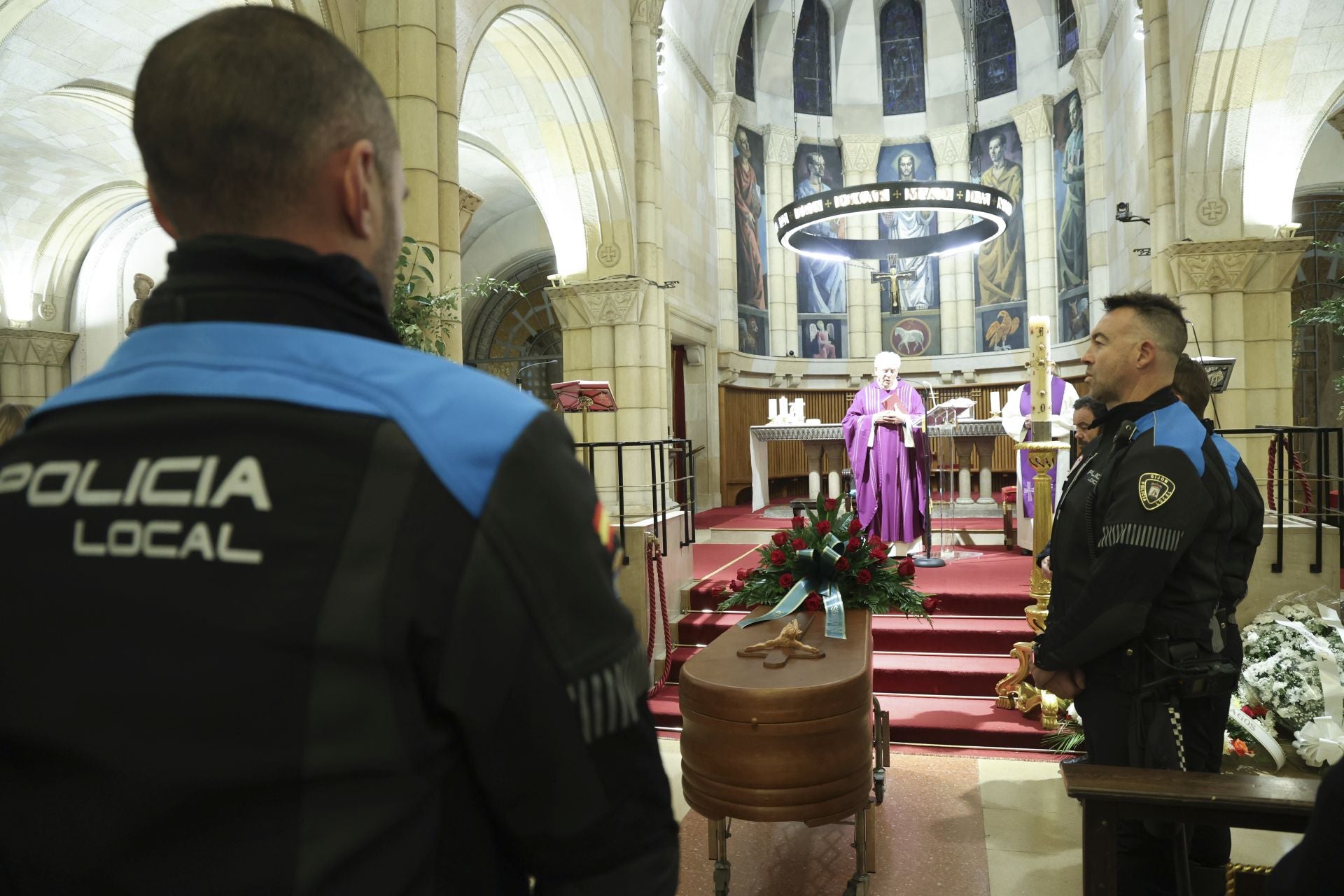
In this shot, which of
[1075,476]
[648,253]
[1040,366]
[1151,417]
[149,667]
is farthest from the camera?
[648,253]

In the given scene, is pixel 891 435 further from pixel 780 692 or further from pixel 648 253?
pixel 780 692

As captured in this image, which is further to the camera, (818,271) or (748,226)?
Result: (818,271)

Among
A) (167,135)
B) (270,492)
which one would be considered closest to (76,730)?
(270,492)

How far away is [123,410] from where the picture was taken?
2.52ft

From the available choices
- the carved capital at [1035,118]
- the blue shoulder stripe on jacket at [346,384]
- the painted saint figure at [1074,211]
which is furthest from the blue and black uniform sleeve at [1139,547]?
the carved capital at [1035,118]

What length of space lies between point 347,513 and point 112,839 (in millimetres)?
321

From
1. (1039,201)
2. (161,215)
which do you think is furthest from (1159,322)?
(1039,201)

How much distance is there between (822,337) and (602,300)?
766 centimetres

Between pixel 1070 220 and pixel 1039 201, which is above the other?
pixel 1039 201

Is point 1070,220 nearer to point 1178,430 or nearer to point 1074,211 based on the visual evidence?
point 1074,211

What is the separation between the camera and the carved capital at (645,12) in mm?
10914

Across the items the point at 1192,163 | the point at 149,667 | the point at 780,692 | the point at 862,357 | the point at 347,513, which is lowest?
the point at 780,692

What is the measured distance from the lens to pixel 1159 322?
8.89 ft

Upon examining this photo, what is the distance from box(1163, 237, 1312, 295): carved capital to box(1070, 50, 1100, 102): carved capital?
6161 mm
